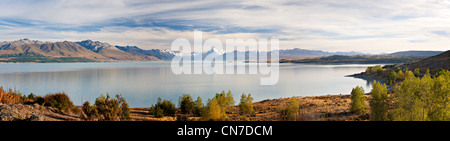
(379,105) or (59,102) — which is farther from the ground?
(59,102)

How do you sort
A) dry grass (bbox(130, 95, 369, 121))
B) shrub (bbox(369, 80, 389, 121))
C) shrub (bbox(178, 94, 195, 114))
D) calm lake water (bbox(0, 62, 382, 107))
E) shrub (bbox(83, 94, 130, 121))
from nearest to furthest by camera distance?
shrub (bbox(83, 94, 130, 121)) → shrub (bbox(369, 80, 389, 121)) → dry grass (bbox(130, 95, 369, 121)) → shrub (bbox(178, 94, 195, 114)) → calm lake water (bbox(0, 62, 382, 107))

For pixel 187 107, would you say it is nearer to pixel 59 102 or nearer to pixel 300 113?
pixel 59 102

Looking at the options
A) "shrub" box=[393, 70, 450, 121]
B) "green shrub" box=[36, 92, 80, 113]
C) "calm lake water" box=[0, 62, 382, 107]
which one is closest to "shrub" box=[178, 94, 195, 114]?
"calm lake water" box=[0, 62, 382, 107]

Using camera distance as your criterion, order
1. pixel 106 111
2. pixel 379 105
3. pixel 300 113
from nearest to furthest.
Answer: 1. pixel 300 113
2. pixel 106 111
3. pixel 379 105

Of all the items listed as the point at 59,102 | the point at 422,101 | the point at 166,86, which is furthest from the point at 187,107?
the point at 166,86

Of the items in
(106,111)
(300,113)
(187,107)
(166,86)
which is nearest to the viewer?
(300,113)

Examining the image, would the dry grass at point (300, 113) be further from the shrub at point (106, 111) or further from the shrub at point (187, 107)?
the shrub at point (106, 111)

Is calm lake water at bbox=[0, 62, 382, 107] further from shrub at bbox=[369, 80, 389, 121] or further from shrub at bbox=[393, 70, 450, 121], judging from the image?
shrub at bbox=[393, 70, 450, 121]
